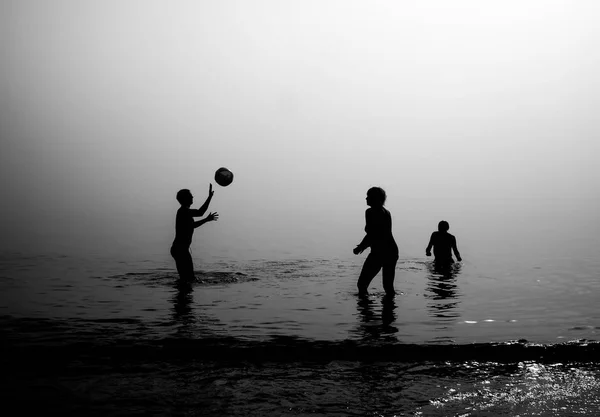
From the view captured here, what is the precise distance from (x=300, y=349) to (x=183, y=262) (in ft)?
19.4

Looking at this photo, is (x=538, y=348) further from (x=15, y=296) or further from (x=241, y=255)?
(x=241, y=255)

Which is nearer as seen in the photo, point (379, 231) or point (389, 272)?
point (379, 231)

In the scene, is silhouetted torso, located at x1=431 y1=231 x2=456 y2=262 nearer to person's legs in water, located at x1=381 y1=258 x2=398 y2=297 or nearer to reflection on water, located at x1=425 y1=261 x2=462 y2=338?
reflection on water, located at x1=425 y1=261 x2=462 y2=338

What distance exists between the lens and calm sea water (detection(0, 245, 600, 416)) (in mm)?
5395

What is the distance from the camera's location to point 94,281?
15.9 meters

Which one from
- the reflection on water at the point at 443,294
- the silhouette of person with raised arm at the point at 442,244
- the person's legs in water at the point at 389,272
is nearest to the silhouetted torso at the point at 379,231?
the person's legs in water at the point at 389,272

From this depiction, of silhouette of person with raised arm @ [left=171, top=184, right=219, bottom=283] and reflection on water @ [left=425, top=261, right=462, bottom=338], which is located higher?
silhouette of person with raised arm @ [left=171, top=184, right=219, bottom=283]

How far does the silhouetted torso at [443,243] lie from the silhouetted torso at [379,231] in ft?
20.2

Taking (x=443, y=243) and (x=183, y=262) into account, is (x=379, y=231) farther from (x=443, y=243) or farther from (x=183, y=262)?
(x=443, y=243)

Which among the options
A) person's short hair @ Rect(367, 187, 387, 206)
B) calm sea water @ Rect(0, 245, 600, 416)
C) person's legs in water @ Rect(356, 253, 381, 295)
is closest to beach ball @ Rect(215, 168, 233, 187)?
calm sea water @ Rect(0, 245, 600, 416)

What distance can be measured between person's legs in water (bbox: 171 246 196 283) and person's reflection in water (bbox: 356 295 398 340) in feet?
12.5

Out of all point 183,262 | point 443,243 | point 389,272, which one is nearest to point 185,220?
point 183,262

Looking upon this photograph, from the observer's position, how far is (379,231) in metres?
10.9

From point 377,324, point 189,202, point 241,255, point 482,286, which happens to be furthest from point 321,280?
point 241,255
